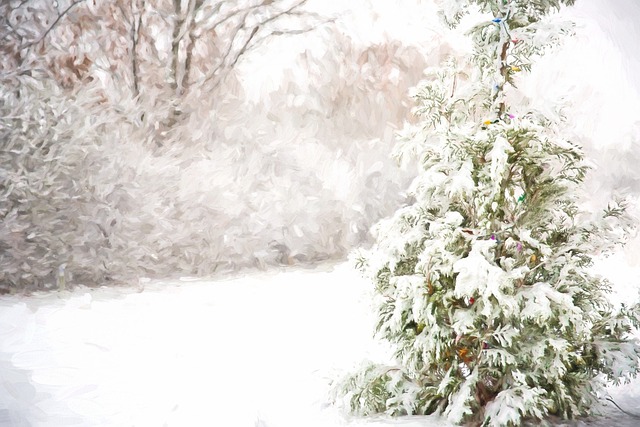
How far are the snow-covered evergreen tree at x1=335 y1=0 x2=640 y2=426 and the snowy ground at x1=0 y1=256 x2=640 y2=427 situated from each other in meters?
0.31

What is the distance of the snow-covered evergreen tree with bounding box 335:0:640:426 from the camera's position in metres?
2.51

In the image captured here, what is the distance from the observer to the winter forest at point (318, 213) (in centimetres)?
262

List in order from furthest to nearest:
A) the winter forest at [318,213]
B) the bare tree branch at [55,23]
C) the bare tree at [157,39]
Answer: the bare tree at [157,39] < the bare tree branch at [55,23] < the winter forest at [318,213]

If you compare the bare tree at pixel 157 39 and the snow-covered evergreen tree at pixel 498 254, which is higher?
the bare tree at pixel 157 39

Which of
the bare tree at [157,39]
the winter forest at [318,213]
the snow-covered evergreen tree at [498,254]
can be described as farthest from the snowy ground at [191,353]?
the bare tree at [157,39]

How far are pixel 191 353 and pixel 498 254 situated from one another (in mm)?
2272

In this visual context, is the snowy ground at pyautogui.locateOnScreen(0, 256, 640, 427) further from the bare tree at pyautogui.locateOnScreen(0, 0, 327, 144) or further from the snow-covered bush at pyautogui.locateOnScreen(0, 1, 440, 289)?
the bare tree at pyautogui.locateOnScreen(0, 0, 327, 144)

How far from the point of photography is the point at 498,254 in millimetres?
2682

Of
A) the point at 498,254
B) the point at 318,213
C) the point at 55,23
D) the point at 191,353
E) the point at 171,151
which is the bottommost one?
the point at 191,353

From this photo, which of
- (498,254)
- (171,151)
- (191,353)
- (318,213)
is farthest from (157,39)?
(498,254)

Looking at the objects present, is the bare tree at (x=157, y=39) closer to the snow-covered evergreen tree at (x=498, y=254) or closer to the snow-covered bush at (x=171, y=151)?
the snow-covered bush at (x=171, y=151)

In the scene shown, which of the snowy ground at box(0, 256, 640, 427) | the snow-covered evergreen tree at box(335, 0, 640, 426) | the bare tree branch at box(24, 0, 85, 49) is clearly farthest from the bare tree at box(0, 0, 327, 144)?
the snow-covered evergreen tree at box(335, 0, 640, 426)

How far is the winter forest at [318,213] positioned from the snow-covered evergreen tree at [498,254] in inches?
0.5

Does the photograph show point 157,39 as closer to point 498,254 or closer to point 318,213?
point 318,213
